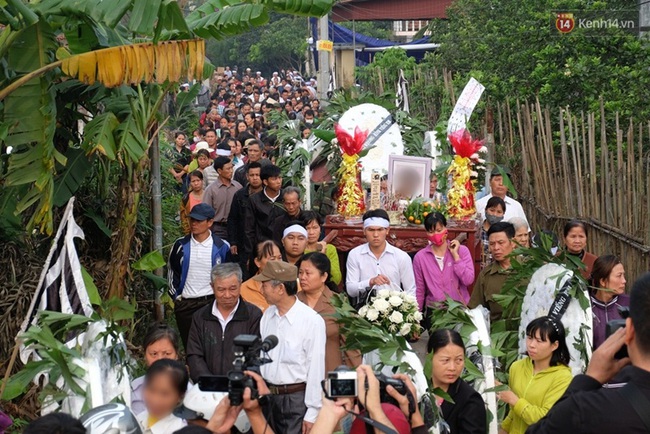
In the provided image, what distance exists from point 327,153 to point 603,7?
16.2 ft

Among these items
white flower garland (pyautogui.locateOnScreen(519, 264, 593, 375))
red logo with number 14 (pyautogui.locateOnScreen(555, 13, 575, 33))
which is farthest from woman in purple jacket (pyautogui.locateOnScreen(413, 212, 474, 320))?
red logo with number 14 (pyautogui.locateOnScreen(555, 13, 575, 33))

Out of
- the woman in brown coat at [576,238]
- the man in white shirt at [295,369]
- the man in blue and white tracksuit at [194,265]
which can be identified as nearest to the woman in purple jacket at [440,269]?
the woman in brown coat at [576,238]

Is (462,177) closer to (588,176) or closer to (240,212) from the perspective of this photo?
(588,176)

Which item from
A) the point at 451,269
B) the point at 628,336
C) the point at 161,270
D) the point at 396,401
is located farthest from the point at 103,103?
the point at 628,336

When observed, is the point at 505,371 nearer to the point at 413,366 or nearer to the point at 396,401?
the point at 413,366

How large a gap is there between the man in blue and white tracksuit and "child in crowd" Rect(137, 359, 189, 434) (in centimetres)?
397

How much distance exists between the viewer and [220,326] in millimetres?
7898

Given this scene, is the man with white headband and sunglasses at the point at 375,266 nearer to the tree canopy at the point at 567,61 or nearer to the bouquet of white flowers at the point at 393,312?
the bouquet of white flowers at the point at 393,312

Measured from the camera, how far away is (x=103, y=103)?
33.2 feet

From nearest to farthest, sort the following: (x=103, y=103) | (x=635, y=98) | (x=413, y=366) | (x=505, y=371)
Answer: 1. (x=413, y=366)
2. (x=505, y=371)
3. (x=103, y=103)
4. (x=635, y=98)

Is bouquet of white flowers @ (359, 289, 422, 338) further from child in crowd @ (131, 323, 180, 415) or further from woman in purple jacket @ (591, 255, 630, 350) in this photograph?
child in crowd @ (131, 323, 180, 415)

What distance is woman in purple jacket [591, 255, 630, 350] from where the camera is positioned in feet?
26.7

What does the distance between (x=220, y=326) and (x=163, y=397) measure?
2.02 m

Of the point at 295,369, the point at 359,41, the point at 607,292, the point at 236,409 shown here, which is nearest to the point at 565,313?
the point at 607,292
